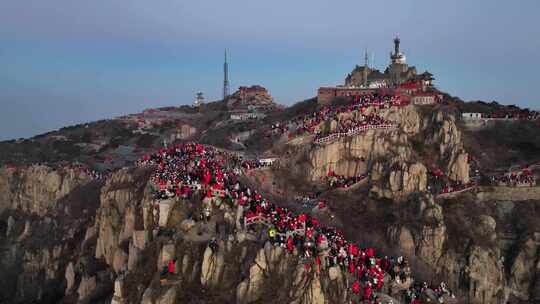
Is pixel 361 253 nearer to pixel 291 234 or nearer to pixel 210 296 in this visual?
pixel 291 234

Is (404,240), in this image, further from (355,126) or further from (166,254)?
(166,254)

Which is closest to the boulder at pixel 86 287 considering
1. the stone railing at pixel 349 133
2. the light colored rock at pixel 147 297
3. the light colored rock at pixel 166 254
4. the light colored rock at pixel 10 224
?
A: the light colored rock at pixel 166 254

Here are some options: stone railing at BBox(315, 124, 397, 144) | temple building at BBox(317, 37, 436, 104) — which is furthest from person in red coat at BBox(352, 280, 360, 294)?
temple building at BBox(317, 37, 436, 104)

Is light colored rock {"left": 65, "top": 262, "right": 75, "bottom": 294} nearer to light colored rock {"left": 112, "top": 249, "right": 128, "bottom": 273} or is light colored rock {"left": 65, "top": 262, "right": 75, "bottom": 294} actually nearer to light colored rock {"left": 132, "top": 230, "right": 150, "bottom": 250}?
light colored rock {"left": 112, "top": 249, "right": 128, "bottom": 273}

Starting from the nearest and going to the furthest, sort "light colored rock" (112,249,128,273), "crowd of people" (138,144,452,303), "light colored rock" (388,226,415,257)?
"crowd of people" (138,144,452,303) → "light colored rock" (112,249,128,273) → "light colored rock" (388,226,415,257)

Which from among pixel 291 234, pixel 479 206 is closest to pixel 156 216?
pixel 291 234

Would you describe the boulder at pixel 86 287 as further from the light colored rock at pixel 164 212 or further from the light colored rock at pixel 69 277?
the light colored rock at pixel 164 212

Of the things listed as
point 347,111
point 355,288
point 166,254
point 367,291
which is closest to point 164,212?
point 166,254
